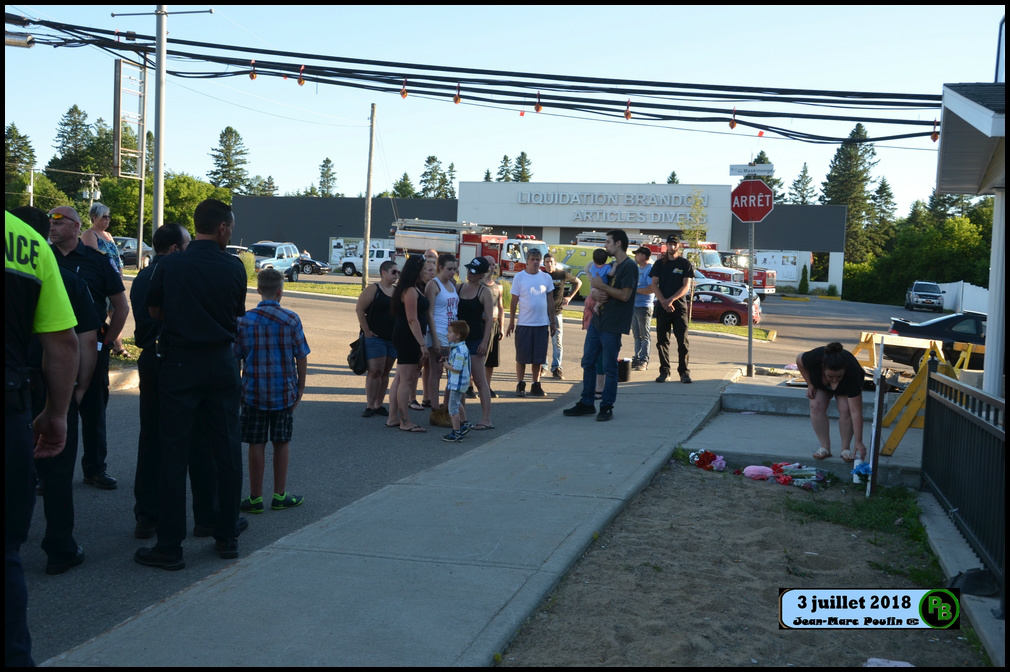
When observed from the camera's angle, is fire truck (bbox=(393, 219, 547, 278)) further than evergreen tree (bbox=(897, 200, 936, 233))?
No

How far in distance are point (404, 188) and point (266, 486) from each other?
430ft

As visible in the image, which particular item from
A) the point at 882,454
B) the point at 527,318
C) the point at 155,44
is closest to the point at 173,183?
the point at 155,44

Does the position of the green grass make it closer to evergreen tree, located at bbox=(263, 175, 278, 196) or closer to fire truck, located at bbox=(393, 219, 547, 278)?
fire truck, located at bbox=(393, 219, 547, 278)

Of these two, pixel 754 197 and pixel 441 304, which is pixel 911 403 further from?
pixel 754 197

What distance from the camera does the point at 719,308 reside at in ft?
89.7

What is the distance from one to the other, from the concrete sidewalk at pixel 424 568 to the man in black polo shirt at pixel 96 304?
1.99 m

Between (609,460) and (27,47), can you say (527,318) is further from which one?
(27,47)

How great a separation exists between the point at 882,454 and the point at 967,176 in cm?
294

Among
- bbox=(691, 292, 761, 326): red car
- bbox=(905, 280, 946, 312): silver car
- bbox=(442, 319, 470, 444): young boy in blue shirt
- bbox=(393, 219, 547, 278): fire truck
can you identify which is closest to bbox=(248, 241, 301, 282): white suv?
bbox=(393, 219, 547, 278): fire truck

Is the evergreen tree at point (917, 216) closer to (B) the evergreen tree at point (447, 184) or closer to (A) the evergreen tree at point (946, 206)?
(A) the evergreen tree at point (946, 206)

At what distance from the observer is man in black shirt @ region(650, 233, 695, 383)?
38.3 feet

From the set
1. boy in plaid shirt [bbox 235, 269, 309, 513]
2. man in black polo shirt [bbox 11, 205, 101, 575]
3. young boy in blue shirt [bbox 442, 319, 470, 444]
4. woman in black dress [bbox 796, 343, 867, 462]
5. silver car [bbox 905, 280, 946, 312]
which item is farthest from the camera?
silver car [bbox 905, 280, 946, 312]

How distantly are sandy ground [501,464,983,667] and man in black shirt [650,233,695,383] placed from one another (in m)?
5.27

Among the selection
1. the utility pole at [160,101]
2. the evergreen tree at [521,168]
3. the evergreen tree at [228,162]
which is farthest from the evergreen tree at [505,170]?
the utility pole at [160,101]
